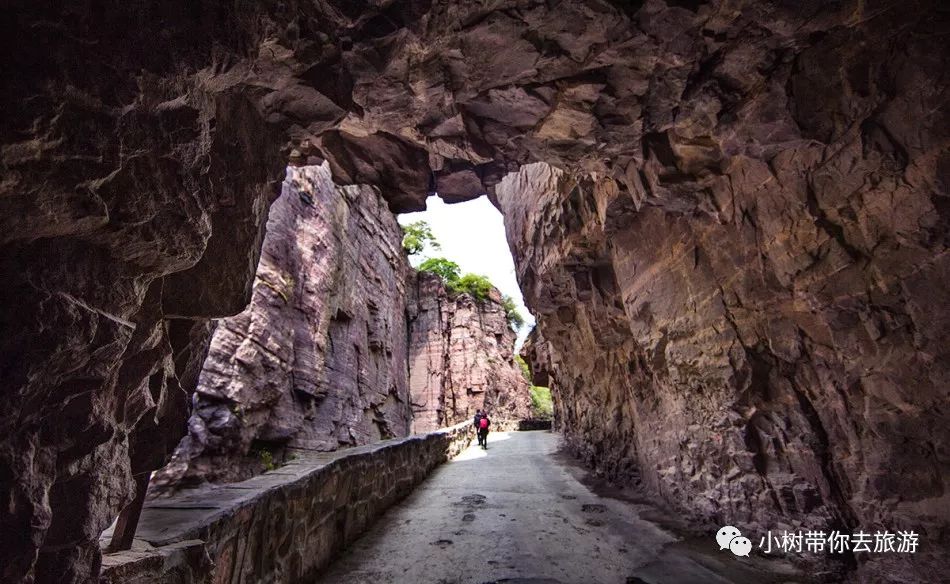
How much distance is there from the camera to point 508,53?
322 cm

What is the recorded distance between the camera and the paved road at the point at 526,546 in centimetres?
414

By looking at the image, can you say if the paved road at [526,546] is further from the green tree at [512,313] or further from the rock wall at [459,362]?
the green tree at [512,313]

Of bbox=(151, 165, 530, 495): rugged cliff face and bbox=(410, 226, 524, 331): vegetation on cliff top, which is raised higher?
bbox=(410, 226, 524, 331): vegetation on cliff top

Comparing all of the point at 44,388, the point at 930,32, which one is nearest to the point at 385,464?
the point at 44,388

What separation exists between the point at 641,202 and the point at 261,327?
32.0 feet

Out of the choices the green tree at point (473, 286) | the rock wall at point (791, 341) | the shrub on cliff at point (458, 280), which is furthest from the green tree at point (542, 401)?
the rock wall at point (791, 341)

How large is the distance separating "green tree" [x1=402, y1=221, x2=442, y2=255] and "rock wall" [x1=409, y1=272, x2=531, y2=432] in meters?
2.26

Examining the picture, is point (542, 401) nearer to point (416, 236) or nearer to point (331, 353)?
point (416, 236)

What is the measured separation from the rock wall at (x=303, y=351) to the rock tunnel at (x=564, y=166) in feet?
21.5

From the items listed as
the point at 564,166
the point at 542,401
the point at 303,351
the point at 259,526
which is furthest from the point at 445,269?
the point at 259,526

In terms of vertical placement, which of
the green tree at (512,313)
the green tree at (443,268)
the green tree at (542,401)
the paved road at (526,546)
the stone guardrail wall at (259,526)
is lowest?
the paved road at (526,546)

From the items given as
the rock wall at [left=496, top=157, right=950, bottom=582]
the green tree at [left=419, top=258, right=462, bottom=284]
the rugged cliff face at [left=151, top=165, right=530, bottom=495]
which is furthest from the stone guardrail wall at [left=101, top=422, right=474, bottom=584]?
the green tree at [left=419, top=258, right=462, bottom=284]

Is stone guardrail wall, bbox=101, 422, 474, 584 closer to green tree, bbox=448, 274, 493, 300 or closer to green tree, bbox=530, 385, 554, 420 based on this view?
green tree, bbox=448, 274, 493, 300

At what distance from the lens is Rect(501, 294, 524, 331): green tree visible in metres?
32.3
